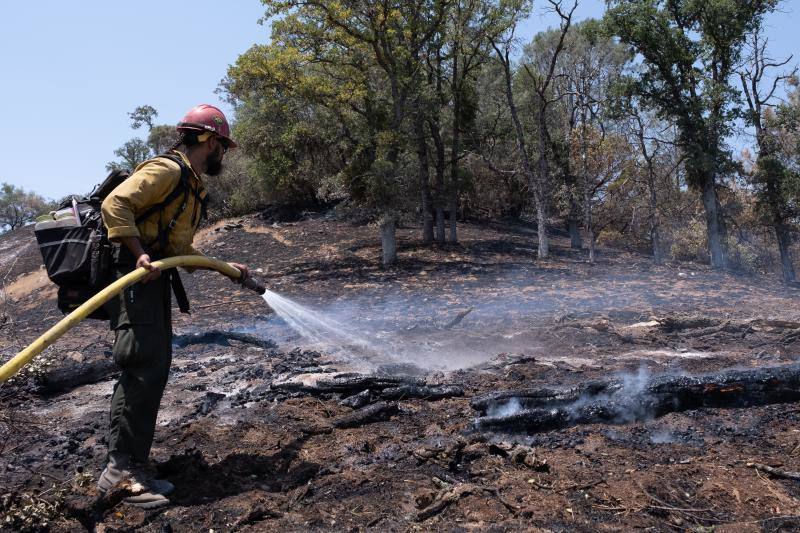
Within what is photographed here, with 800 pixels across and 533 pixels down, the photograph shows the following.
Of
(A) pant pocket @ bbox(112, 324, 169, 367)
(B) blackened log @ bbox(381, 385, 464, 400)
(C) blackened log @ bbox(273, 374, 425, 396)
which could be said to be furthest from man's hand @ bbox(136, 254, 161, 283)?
(B) blackened log @ bbox(381, 385, 464, 400)

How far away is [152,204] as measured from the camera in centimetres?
347

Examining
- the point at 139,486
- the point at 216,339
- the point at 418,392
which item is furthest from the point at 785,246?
the point at 139,486

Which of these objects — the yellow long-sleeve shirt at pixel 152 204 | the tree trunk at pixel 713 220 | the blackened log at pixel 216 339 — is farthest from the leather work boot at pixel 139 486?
the tree trunk at pixel 713 220

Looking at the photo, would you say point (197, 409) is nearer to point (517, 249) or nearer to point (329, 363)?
point (329, 363)

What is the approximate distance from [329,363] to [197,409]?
1883 millimetres

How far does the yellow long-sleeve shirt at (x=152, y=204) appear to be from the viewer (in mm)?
3293

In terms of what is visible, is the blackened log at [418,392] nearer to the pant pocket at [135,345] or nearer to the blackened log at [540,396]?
the blackened log at [540,396]

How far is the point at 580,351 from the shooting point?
7.18 m

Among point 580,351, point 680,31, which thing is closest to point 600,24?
point 680,31

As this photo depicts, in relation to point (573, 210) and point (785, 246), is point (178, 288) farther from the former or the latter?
point (785, 246)

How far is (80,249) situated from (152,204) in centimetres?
48

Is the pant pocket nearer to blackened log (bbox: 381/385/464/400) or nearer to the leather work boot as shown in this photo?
the leather work boot

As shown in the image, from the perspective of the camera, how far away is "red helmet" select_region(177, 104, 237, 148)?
12.1ft

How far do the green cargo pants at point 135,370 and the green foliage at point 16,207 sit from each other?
1442 inches
